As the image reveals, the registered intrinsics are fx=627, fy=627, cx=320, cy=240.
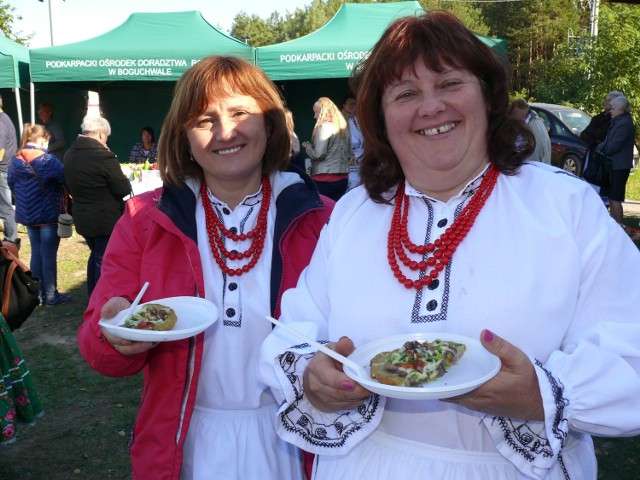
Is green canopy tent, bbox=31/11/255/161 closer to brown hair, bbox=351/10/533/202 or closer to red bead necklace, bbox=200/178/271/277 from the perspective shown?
red bead necklace, bbox=200/178/271/277

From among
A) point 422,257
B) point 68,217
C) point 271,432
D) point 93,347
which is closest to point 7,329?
point 93,347

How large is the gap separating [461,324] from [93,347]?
1025 millimetres

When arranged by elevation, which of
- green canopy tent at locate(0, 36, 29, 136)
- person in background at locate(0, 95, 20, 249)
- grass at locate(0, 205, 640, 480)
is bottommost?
A: grass at locate(0, 205, 640, 480)

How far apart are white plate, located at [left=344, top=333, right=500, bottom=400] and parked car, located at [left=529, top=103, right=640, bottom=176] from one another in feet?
37.8

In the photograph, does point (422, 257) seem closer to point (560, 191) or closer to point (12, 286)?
point (560, 191)

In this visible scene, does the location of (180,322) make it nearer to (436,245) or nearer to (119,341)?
(119,341)

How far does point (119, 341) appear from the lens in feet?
5.54

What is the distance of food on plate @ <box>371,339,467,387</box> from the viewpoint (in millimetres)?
1249

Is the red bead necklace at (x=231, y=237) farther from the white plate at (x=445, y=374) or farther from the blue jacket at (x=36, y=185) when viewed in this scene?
the blue jacket at (x=36, y=185)

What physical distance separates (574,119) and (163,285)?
13.6 m

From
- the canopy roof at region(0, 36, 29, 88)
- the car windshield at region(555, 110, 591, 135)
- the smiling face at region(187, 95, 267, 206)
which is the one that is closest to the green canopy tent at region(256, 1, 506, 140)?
the canopy roof at region(0, 36, 29, 88)

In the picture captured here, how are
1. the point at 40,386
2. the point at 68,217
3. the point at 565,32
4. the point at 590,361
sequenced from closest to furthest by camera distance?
the point at 590,361, the point at 40,386, the point at 68,217, the point at 565,32

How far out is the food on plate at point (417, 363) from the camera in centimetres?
125

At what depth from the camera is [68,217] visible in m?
5.96
